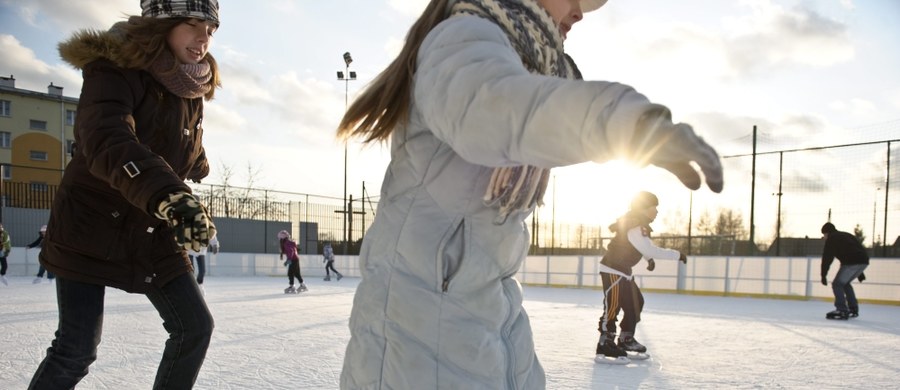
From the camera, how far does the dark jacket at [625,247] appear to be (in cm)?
449

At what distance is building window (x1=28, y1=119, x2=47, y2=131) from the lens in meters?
33.8

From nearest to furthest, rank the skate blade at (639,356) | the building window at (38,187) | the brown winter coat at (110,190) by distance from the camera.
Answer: the brown winter coat at (110,190), the skate blade at (639,356), the building window at (38,187)

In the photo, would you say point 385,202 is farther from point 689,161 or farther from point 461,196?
point 689,161

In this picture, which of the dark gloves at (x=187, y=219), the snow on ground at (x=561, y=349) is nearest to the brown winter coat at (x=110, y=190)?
the dark gloves at (x=187, y=219)

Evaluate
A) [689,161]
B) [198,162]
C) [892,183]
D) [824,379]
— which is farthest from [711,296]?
[689,161]

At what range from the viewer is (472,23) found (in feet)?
2.58

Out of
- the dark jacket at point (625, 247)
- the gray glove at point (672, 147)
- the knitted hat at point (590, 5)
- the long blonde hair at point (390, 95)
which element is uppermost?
the knitted hat at point (590, 5)

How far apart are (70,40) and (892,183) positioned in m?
13.0

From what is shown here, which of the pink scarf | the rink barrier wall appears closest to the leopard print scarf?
the pink scarf

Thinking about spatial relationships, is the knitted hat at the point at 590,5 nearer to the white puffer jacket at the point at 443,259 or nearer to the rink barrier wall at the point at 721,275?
the white puffer jacket at the point at 443,259

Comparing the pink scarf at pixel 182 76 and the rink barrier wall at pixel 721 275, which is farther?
the rink barrier wall at pixel 721 275

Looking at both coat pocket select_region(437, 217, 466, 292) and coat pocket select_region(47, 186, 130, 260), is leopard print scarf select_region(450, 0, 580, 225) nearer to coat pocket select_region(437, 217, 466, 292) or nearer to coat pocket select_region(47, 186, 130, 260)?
coat pocket select_region(437, 217, 466, 292)

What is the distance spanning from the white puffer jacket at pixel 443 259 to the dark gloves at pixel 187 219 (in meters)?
0.42

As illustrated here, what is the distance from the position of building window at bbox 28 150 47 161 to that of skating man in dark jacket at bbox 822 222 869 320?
36.7 meters
